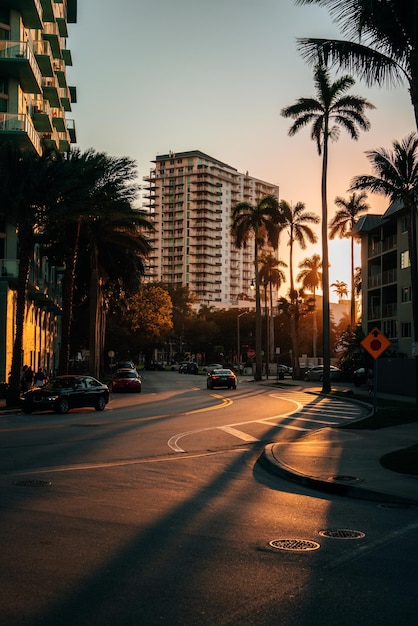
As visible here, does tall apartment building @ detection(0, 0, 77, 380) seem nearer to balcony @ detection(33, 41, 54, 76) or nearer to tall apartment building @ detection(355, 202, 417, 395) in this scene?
balcony @ detection(33, 41, 54, 76)

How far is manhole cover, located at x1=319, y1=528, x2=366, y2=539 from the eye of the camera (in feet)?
26.5

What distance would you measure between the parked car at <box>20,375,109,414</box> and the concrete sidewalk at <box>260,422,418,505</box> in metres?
11.7

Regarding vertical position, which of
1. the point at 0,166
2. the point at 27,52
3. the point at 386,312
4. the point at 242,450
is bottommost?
the point at 242,450

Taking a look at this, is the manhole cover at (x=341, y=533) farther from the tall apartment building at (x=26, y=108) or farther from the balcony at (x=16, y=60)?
the balcony at (x=16, y=60)

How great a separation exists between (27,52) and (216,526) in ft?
124

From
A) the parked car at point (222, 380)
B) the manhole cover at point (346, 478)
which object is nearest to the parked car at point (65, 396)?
the manhole cover at point (346, 478)

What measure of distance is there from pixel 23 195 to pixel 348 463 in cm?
2089

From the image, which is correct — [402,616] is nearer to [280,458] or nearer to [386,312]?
[280,458]

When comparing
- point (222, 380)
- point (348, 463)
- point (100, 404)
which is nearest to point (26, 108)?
point (222, 380)

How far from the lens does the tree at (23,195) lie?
1194 inches

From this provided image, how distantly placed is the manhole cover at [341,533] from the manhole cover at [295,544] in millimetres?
471

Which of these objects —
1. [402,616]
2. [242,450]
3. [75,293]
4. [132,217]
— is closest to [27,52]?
[132,217]

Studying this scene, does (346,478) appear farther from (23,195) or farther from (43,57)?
(43,57)

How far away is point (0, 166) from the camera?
30.8 m
